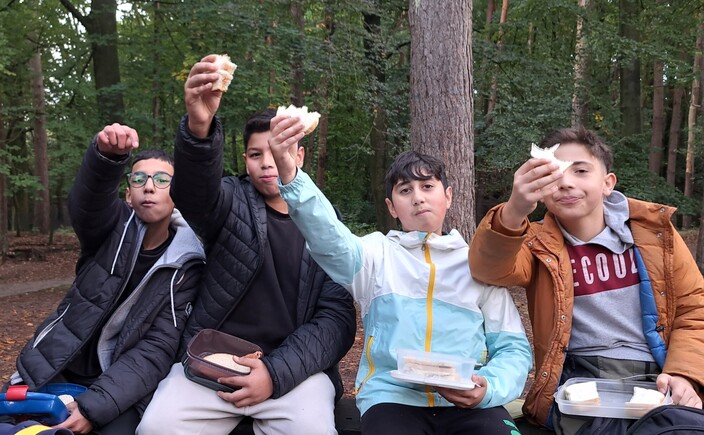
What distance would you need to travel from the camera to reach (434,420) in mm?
2352

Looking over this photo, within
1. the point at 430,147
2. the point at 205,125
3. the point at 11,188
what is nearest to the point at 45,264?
the point at 11,188

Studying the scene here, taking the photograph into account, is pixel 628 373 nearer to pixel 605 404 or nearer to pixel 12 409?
pixel 605 404

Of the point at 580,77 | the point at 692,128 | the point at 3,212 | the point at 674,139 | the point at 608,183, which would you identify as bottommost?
the point at 3,212

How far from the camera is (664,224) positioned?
2584 mm

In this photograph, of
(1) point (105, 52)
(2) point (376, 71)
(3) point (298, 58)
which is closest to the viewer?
(3) point (298, 58)

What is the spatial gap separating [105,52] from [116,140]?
438 inches

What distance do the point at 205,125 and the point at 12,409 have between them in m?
1.35

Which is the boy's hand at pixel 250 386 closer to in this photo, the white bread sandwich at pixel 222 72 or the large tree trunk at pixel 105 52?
the white bread sandwich at pixel 222 72

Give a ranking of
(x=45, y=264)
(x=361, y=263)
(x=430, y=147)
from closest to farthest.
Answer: (x=361, y=263) < (x=430, y=147) < (x=45, y=264)

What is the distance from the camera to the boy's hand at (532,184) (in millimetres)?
1967

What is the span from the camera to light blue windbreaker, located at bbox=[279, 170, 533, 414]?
93.5 inches

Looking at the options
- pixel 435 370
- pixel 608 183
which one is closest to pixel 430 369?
pixel 435 370

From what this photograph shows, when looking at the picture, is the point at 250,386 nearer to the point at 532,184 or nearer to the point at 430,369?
the point at 430,369

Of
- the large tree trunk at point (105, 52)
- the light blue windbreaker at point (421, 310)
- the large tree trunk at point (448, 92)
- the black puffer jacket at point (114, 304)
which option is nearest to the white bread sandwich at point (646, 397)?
the light blue windbreaker at point (421, 310)
